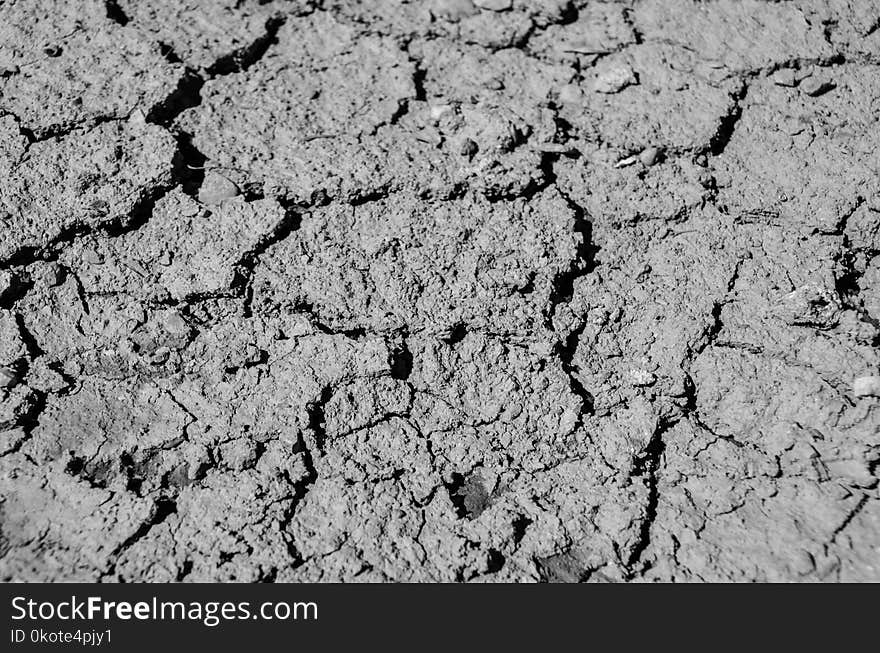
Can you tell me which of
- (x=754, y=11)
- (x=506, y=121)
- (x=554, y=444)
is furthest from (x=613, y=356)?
(x=754, y=11)

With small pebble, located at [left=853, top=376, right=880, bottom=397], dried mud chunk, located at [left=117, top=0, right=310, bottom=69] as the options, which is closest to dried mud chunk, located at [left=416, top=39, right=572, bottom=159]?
dried mud chunk, located at [left=117, top=0, right=310, bottom=69]

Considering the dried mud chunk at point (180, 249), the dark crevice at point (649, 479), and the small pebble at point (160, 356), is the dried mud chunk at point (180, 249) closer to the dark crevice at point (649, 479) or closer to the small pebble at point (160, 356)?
the small pebble at point (160, 356)

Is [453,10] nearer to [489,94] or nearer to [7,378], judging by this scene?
[489,94]

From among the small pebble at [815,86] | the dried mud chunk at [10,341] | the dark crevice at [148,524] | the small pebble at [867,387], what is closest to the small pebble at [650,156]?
the small pebble at [815,86]

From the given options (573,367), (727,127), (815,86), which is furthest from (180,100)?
(815,86)

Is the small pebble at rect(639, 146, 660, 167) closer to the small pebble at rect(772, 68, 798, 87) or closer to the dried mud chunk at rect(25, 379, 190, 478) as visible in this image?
the small pebble at rect(772, 68, 798, 87)

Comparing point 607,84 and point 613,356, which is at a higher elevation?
point 607,84

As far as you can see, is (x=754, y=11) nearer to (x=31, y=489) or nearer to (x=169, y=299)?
(x=169, y=299)
